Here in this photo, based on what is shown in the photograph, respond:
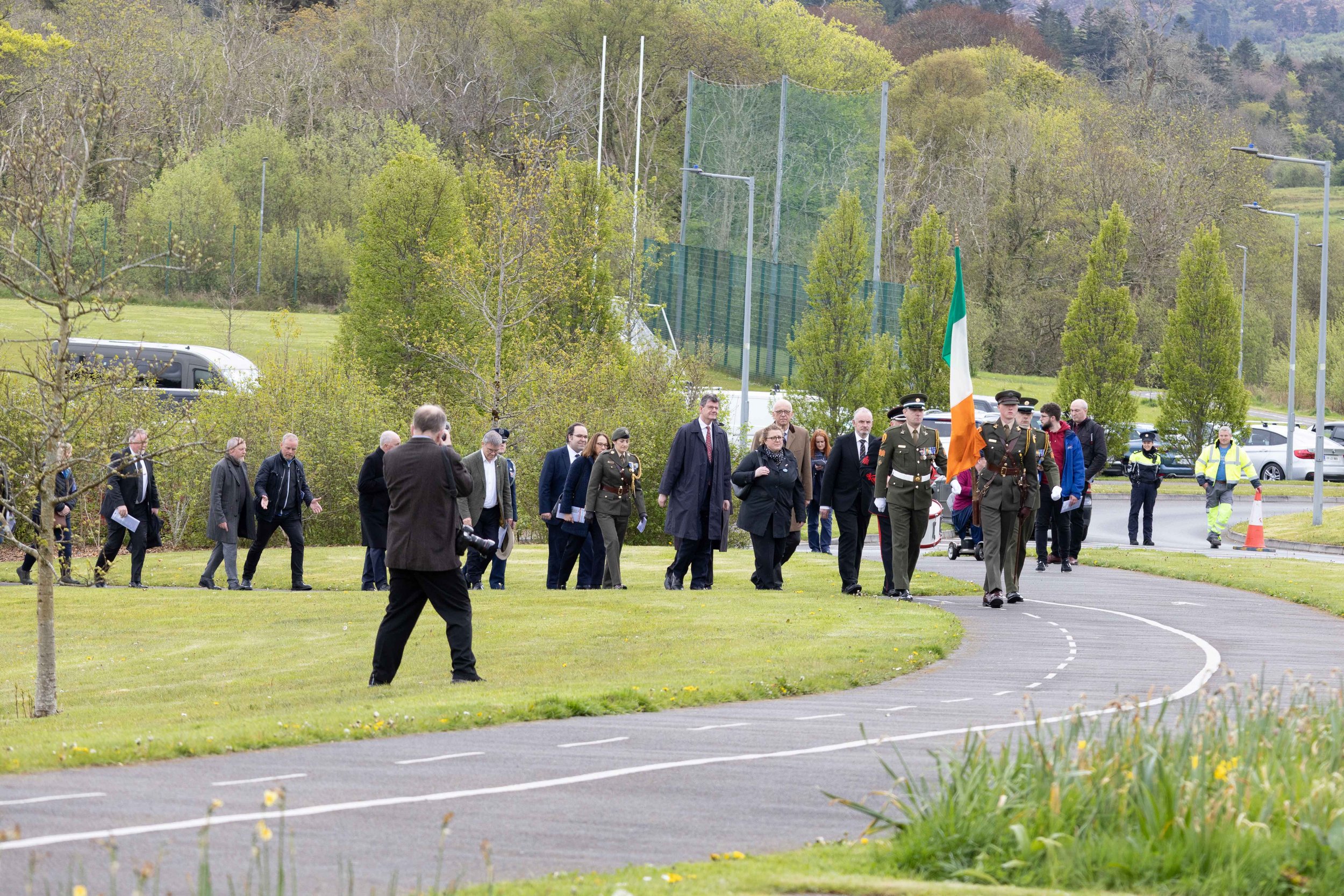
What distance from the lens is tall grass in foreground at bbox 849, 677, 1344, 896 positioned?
564 cm

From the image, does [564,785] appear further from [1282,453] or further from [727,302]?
[1282,453]

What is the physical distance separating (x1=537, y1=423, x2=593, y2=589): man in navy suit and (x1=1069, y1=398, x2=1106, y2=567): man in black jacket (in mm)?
7144

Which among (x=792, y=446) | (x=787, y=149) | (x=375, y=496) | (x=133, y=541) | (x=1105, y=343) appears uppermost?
(x=787, y=149)

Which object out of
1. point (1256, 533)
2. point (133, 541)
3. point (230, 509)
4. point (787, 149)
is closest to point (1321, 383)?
point (1256, 533)

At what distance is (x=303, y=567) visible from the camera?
2214 cm

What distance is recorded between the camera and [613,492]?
18281mm

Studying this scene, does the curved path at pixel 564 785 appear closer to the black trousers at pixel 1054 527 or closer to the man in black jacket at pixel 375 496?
the man in black jacket at pixel 375 496

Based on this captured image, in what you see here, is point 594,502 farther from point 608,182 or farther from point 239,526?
point 608,182

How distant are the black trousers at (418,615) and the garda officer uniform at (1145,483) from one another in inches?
699

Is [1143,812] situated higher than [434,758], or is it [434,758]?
[1143,812]

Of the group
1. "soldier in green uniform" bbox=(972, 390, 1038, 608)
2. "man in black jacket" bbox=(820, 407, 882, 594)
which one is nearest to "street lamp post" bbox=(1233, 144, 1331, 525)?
"soldier in green uniform" bbox=(972, 390, 1038, 608)

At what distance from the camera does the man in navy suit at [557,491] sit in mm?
18703

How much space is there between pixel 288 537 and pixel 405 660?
677cm

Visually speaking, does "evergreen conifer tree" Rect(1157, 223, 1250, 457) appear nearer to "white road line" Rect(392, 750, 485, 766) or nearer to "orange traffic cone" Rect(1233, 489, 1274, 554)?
"orange traffic cone" Rect(1233, 489, 1274, 554)
